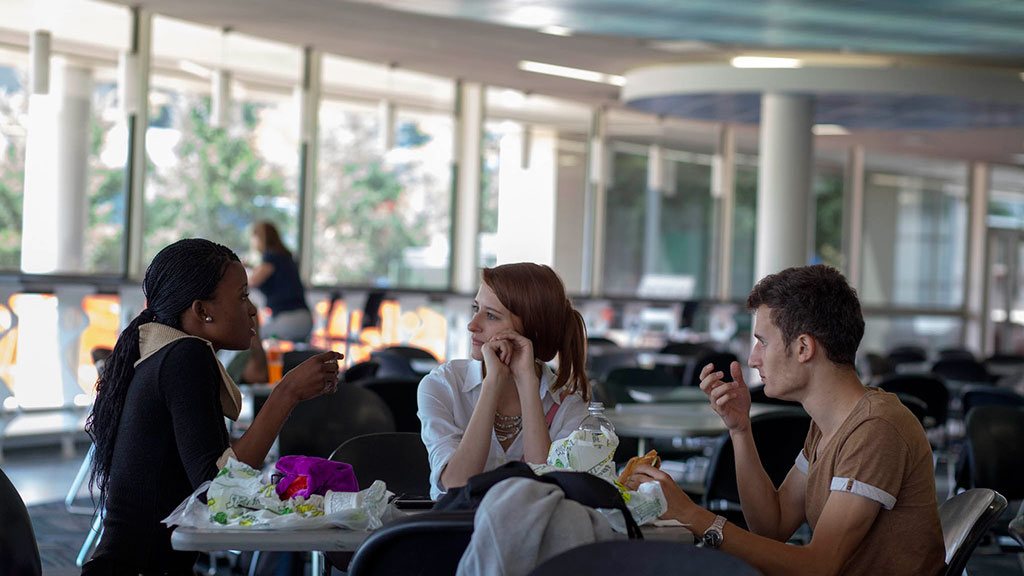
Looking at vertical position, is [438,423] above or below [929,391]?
above

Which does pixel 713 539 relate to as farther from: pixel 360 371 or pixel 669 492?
pixel 360 371

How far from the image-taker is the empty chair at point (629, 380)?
597 centimetres

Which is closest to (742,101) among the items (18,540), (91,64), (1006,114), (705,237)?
(1006,114)

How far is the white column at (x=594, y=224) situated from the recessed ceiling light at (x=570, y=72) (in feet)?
6.82

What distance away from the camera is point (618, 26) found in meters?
9.44

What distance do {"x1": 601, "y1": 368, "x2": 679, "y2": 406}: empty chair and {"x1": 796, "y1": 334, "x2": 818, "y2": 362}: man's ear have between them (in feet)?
11.2

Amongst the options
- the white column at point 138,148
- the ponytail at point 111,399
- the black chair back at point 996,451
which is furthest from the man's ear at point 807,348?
the white column at point 138,148

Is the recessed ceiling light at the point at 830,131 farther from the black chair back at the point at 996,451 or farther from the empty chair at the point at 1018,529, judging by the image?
the empty chair at the point at 1018,529

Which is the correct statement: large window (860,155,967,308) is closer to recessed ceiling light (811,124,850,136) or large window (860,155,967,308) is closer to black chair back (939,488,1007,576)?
recessed ceiling light (811,124,850,136)

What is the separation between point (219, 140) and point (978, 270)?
13278 millimetres

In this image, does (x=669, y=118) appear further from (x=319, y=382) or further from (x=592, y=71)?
(x=319, y=382)

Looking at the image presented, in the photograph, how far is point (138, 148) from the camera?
9.77m

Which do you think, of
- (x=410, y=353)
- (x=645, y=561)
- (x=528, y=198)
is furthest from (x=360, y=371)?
(x=528, y=198)

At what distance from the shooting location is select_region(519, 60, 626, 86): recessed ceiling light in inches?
461
